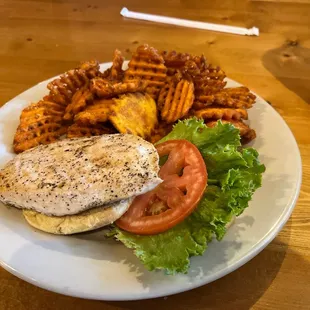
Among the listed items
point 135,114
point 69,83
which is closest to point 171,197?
point 135,114

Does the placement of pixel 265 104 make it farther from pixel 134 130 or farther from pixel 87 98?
pixel 87 98

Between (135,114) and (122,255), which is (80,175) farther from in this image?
(135,114)

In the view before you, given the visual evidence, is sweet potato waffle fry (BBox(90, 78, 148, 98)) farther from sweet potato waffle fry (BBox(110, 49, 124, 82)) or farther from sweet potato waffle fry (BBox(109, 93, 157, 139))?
sweet potato waffle fry (BBox(110, 49, 124, 82))

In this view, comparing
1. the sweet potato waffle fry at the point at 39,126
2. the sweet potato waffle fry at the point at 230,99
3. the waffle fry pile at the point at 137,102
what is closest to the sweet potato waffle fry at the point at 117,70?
the waffle fry pile at the point at 137,102

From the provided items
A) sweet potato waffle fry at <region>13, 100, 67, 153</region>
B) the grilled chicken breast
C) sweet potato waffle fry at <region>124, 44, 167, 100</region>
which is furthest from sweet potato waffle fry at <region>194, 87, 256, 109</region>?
sweet potato waffle fry at <region>13, 100, 67, 153</region>

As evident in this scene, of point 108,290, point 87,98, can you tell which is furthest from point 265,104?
point 108,290
